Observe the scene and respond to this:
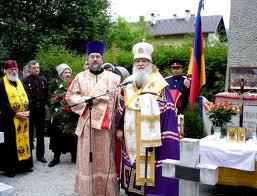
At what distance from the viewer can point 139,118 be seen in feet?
15.3

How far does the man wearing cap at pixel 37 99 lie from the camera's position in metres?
7.19

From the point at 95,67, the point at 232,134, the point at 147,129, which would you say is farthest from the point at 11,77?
the point at 232,134

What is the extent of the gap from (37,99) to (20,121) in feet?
2.49

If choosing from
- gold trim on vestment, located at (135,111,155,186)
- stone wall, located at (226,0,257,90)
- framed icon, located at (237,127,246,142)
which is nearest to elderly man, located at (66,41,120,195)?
gold trim on vestment, located at (135,111,155,186)

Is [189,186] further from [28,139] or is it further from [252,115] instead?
[28,139]

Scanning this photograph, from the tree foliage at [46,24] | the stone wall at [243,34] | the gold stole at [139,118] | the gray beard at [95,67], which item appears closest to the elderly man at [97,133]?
the gray beard at [95,67]

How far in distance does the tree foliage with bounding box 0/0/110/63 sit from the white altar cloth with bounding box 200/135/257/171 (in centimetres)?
1491

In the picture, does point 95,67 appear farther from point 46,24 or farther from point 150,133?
point 46,24

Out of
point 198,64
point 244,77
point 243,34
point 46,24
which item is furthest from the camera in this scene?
point 46,24

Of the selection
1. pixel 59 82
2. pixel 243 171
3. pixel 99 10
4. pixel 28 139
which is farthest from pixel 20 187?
pixel 99 10

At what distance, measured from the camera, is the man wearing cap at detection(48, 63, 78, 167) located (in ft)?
23.1

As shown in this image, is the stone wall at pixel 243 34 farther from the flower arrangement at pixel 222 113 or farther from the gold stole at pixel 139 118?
the gold stole at pixel 139 118

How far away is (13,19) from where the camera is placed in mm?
18828

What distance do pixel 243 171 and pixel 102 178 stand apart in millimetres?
1763
